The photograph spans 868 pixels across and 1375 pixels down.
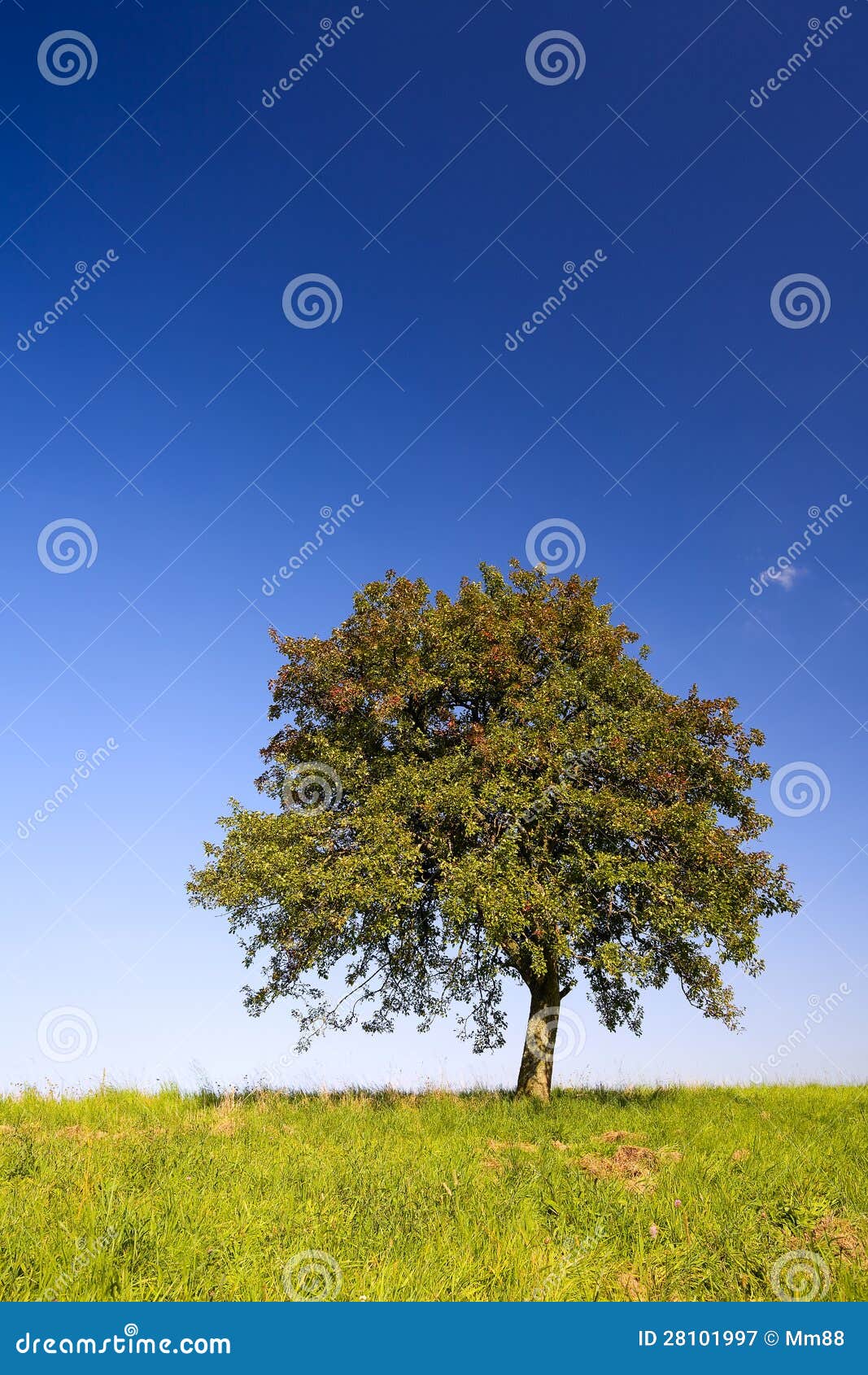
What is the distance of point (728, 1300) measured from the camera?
676 cm

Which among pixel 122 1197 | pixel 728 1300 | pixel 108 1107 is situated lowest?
pixel 108 1107

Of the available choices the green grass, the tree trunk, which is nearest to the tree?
the tree trunk

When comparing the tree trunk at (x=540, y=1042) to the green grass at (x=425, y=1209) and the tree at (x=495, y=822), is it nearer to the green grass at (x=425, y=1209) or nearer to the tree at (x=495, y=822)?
the tree at (x=495, y=822)

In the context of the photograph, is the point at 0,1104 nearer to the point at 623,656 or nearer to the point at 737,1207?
the point at 737,1207

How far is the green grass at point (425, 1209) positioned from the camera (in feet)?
21.6

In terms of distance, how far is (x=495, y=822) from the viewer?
19359mm

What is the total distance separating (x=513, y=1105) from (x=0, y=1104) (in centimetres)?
1176

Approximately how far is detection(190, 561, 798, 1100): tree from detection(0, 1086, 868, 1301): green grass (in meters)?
4.53

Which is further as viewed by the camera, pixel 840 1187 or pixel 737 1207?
pixel 840 1187

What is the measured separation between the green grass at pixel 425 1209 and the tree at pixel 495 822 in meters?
4.53

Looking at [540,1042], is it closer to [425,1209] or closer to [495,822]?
[495,822]

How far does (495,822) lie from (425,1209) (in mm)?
11178

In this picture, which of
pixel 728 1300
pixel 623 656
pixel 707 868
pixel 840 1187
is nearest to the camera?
pixel 728 1300

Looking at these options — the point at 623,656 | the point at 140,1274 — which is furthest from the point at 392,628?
the point at 140,1274
